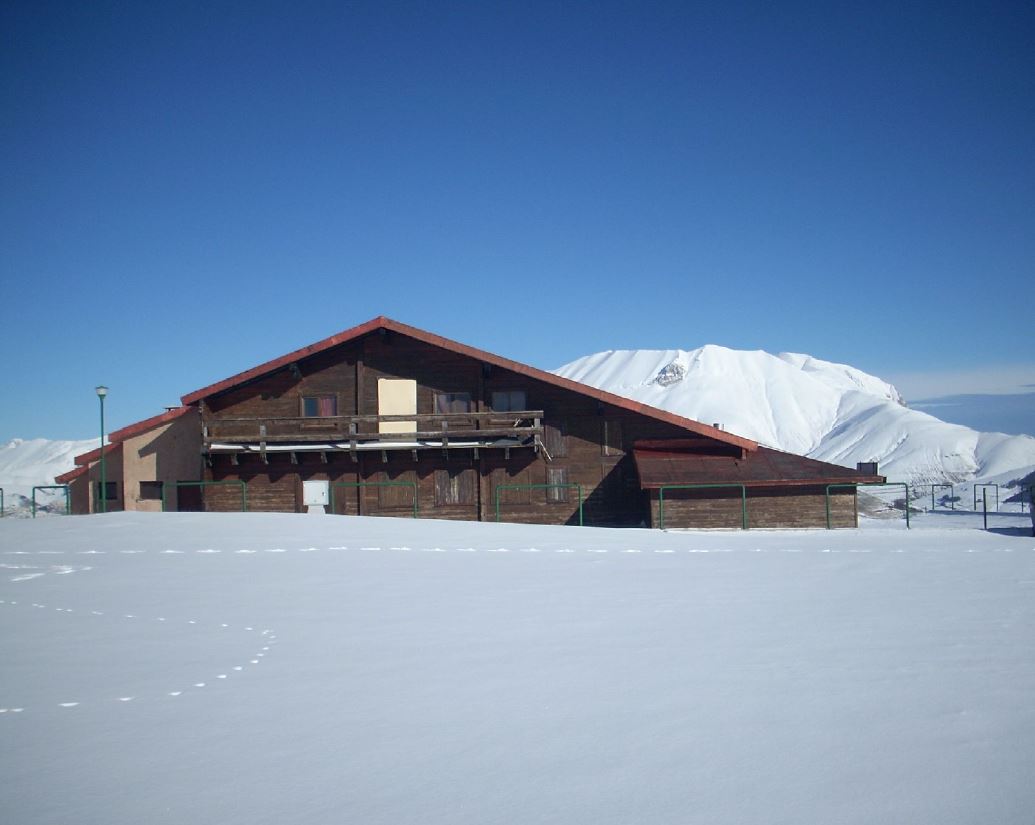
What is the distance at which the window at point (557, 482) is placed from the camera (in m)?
29.3

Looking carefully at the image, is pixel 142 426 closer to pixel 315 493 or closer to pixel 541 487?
pixel 315 493

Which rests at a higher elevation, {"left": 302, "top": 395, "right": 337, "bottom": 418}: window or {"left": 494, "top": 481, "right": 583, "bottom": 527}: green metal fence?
{"left": 302, "top": 395, "right": 337, "bottom": 418}: window

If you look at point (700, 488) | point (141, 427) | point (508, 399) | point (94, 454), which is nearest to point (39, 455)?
point (94, 454)

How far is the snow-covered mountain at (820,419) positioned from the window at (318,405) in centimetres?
6663

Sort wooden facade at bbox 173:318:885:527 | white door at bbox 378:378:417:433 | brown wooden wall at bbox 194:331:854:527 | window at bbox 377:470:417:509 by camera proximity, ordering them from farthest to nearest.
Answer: white door at bbox 378:378:417:433 → window at bbox 377:470:417:509 → brown wooden wall at bbox 194:331:854:527 → wooden facade at bbox 173:318:885:527

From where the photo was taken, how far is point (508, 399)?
3003 cm

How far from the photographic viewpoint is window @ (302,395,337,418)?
99.5ft

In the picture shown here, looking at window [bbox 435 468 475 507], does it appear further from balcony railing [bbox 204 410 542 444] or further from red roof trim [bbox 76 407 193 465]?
red roof trim [bbox 76 407 193 465]

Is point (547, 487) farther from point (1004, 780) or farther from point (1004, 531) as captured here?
point (1004, 780)

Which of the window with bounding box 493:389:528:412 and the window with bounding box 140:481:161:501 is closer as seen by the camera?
the window with bounding box 493:389:528:412

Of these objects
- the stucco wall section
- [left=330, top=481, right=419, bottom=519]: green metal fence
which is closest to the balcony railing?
[left=330, top=481, right=419, bottom=519]: green metal fence

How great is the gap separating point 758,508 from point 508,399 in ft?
30.1

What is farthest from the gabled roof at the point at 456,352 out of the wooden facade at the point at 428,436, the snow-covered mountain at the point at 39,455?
the snow-covered mountain at the point at 39,455

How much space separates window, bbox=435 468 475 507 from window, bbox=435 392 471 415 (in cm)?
212
